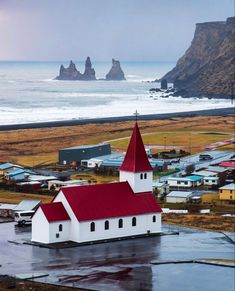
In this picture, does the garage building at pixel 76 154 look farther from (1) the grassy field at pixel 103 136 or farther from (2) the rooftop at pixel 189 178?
(2) the rooftop at pixel 189 178

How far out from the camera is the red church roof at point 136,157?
30234 mm

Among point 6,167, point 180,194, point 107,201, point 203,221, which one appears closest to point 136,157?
point 107,201

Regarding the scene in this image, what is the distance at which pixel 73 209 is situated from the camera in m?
28.2

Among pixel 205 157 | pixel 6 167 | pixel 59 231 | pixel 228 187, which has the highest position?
pixel 205 157

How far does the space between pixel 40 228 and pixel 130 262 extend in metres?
4.19

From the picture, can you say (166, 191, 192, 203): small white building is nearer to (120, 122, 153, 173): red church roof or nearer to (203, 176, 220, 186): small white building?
(203, 176, 220, 186): small white building

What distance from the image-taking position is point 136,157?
1203 inches

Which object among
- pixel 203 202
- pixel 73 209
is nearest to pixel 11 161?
pixel 203 202

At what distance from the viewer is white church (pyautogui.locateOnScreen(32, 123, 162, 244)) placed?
28.1m

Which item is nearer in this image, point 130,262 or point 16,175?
point 130,262

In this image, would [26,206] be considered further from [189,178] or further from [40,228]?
[189,178]

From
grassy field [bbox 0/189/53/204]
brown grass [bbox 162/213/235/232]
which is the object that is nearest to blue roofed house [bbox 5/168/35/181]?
grassy field [bbox 0/189/53/204]

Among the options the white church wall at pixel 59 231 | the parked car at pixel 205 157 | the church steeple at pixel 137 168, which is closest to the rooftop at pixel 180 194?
the church steeple at pixel 137 168

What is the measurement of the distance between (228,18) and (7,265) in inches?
6906
